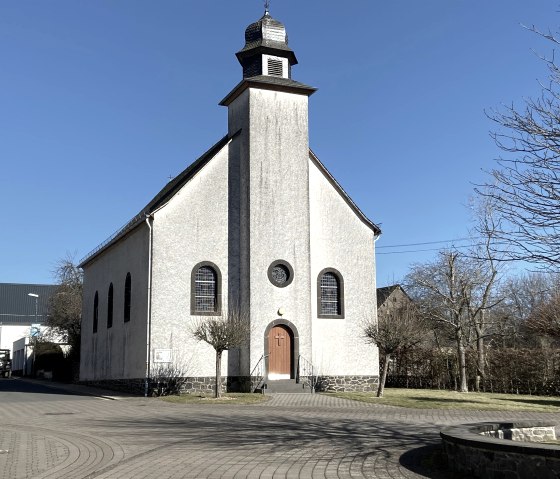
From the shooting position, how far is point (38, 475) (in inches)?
362

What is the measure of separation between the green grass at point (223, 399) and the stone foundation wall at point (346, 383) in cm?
408

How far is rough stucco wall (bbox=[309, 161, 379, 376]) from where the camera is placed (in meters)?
28.2

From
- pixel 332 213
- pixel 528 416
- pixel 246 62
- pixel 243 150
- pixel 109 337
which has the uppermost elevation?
pixel 246 62

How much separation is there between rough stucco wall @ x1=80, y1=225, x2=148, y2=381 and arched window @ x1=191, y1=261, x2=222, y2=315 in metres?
1.96

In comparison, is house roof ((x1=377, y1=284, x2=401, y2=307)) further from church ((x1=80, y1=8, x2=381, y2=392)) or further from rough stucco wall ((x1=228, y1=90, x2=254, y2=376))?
rough stucco wall ((x1=228, y1=90, x2=254, y2=376))

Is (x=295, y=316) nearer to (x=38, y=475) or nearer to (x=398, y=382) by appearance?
(x=398, y=382)

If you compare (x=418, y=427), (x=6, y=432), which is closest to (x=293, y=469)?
(x=418, y=427)

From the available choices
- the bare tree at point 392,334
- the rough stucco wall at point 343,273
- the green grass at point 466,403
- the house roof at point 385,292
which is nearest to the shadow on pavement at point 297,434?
the green grass at point 466,403

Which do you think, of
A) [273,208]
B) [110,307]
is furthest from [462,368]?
[110,307]

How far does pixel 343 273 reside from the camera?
29.0m

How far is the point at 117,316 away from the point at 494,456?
25086 mm

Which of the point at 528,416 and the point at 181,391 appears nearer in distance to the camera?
the point at 528,416

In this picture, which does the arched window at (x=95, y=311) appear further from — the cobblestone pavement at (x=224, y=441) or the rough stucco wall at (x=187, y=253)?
the cobblestone pavement at (x=224, y=441)

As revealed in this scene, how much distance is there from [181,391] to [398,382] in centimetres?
1346
